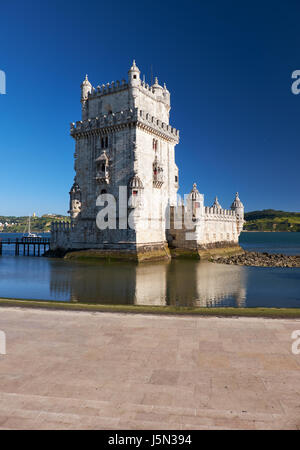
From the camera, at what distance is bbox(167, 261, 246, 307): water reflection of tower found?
59.6 ft

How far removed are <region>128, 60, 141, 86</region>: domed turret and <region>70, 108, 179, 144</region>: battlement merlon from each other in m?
3.46

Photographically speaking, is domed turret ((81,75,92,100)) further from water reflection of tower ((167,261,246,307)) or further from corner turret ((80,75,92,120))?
water reflection of tower ((167,261,246,307))

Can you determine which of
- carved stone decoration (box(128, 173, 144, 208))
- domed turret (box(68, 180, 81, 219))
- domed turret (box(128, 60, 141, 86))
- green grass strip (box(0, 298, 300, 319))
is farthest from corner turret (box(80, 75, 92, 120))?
green grass strip (box(0, 298, 300, 319))

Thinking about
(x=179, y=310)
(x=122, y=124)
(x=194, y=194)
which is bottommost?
(x=179, y=310)

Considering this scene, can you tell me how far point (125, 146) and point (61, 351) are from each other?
34.2m

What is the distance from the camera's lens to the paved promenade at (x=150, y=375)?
4.90 meters

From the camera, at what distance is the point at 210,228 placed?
1781 inches

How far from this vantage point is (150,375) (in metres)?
A: 6.37

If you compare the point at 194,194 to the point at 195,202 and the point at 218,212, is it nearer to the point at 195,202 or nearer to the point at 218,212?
the point at 195,202

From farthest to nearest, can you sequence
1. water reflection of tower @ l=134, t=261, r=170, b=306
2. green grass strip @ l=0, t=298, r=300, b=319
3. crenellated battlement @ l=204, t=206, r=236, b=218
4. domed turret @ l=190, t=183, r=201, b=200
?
crenellated battlement @ l=204, t=206, r=236, b=218 → domed turret @ l=190, t=183, r=201, b=200 → water reflection of tower @ l=134, t=261, r=170, b=306 → green grass strip @ l=0, t=298, r=300, b=319

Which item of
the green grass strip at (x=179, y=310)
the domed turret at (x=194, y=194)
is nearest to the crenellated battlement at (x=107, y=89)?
the domed turret at (x=194, y=194)

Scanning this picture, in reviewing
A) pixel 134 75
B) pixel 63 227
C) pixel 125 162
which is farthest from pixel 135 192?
pixel 134 75

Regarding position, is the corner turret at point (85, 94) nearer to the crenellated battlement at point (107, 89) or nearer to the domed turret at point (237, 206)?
the crenellated battlement at point (107, 89)

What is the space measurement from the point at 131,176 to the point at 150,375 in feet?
110
